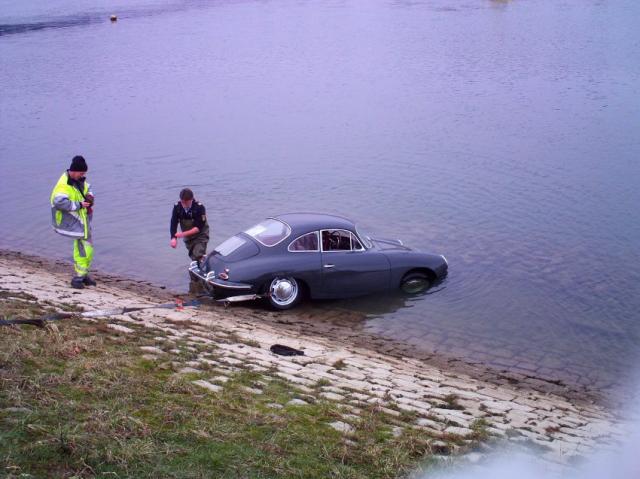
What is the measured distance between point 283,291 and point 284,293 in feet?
0.19

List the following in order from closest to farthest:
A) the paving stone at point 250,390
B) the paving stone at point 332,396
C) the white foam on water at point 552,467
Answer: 1. the white foam on water at point 552,467
2. the paving stone at point 250,390
3. the paving stone at point 332,396

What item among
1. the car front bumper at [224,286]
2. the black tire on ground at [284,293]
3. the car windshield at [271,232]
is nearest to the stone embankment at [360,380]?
the car front bumper at [224,286]

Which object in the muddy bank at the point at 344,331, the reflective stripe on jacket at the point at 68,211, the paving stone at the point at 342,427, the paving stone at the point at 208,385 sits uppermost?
the reflective stripe on jacket at the point at 68,211

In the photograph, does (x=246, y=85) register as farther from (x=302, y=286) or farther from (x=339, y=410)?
(x=339, y=410)

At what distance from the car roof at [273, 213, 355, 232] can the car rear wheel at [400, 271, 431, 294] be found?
5.59 ft

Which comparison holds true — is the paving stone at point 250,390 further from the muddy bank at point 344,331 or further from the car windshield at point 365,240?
the car windshield at point 365,240

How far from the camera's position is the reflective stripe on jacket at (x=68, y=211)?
13.4 meters

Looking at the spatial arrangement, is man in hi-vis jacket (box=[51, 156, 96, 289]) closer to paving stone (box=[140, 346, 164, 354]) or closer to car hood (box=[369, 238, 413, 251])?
paving stone (box=[140, 346, 164, 354])

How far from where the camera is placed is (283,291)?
14.7 metres

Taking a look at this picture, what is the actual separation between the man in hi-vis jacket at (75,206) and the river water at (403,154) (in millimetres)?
3034

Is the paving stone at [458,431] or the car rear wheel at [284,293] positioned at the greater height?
the car rear wheel at [284,293]

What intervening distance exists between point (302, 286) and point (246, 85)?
28.9 meters

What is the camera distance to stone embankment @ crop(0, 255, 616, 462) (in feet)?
30.0

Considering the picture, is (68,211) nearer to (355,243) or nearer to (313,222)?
(313,222)
